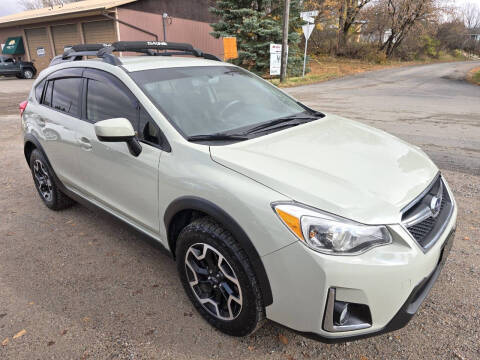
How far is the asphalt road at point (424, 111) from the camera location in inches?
234

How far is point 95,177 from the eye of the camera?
120 inches

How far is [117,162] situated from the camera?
2.72m

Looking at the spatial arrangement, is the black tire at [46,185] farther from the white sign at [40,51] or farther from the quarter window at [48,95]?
the white sign at [40,51]

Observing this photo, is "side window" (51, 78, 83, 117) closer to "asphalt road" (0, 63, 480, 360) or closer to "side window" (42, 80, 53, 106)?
"side window" (42, 80, 53, 106)


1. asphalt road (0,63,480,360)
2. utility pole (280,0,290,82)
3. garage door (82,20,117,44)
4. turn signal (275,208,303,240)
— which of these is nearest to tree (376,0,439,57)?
utility pole (280,0,290,82)

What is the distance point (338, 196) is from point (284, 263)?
17.5 inches

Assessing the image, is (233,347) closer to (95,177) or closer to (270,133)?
(270,133)

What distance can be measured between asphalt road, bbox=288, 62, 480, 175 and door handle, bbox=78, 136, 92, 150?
4764 mm

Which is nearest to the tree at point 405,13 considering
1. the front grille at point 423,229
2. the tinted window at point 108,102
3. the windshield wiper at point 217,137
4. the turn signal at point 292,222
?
the tinted window at point 108,102

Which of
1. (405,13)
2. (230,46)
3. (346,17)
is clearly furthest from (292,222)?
(405,13)

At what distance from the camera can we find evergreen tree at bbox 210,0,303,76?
56.5 ft

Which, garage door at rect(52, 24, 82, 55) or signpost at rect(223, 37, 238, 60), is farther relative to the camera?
garage door at rect(52, 24, 82, 55)

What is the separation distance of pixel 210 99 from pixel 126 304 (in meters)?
1.71

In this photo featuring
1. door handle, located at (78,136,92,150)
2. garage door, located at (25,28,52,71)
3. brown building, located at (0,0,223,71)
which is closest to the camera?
door handle, located at (78,136,92,150)
